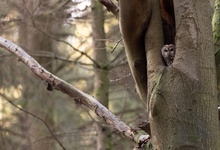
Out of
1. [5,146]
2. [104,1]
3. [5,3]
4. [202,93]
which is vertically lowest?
[5,146]

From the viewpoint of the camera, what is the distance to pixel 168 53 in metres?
1.53

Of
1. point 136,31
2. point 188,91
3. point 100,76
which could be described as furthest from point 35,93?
point 188,91

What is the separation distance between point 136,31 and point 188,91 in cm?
32

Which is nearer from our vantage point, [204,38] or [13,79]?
[204,38]

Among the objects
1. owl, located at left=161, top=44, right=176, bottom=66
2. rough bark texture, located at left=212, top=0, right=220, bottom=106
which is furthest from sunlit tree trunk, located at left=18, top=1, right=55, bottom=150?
owl, located at left=161, top=44, right=176, bottom=66

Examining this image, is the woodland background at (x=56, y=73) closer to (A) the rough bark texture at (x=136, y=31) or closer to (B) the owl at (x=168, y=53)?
(A) the rough bark texture at (x=136, y=31)

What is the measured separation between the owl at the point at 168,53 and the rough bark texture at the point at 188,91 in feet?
0.09

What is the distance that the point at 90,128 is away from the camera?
6.99 metres

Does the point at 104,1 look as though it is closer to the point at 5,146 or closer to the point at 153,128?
the point at 153,128

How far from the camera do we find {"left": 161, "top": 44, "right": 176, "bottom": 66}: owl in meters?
1.53

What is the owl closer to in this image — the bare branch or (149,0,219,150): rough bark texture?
(149,0,219,150): rough bark texture

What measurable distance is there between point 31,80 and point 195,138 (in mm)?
5517

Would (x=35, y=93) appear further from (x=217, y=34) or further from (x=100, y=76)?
(x=217, y=34)

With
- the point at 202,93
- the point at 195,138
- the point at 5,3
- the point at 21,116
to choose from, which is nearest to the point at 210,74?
the point at 202,93
